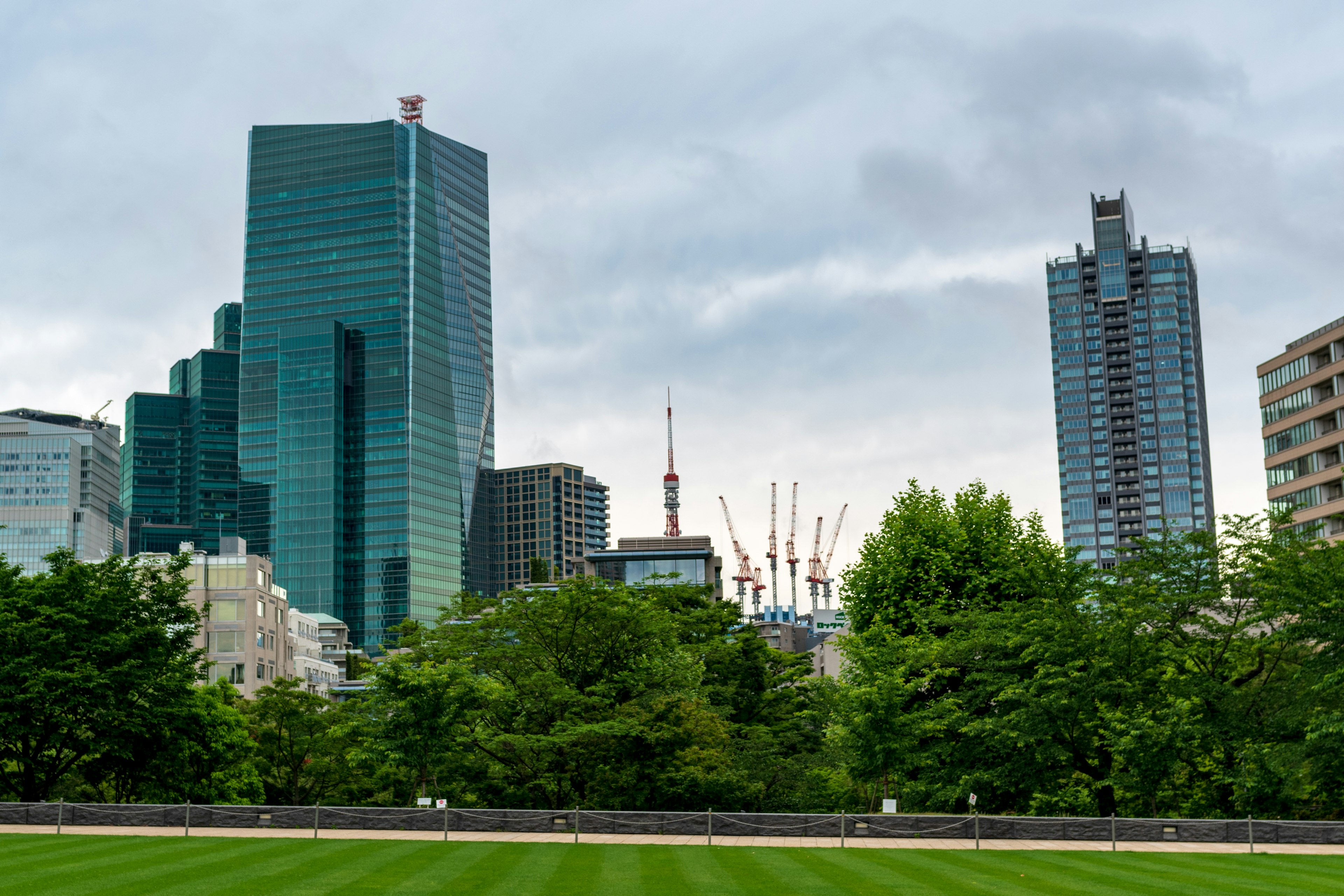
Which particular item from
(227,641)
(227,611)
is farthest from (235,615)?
(227,641)

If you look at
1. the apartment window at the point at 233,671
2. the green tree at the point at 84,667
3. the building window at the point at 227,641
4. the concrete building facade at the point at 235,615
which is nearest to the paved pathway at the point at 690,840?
the green tree at the point at 84,667

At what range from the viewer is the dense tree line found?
189 feet

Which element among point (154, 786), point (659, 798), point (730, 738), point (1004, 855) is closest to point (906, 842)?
point (1004, 855)

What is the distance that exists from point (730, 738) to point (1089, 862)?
29.7 metres

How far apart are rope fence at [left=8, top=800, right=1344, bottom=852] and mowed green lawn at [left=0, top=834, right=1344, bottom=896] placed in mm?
4006

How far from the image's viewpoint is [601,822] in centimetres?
5184

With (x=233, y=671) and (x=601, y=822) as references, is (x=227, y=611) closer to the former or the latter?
(x=233, y=671)

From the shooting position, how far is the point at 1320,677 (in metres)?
53.9

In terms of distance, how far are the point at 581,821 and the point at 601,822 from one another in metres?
0.83

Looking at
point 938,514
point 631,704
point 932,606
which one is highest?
point 938,514

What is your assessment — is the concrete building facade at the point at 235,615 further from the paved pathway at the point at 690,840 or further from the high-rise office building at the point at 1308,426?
the high-rise office building at the point at 1308,426

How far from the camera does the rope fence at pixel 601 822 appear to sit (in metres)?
50.2

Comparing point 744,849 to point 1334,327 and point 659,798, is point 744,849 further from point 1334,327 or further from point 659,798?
point 1334,327

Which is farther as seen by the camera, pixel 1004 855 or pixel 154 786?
pixel 154 786
